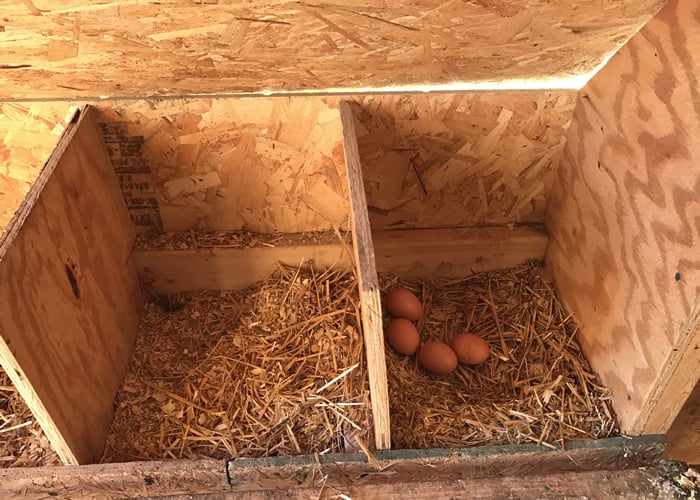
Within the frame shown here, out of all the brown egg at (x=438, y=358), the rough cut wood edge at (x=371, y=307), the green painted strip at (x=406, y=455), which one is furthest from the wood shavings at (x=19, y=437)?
the brown egg at (x=438, y=358)

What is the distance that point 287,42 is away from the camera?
1.54 m

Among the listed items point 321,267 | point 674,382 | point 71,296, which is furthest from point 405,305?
point 71,296

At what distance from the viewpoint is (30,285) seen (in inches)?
51.8

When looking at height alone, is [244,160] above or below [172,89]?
below

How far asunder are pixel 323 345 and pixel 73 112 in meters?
1.04

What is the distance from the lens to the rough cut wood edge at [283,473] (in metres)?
1.44

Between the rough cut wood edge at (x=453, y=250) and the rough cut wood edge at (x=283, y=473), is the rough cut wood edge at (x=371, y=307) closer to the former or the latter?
the rough cut wood edge at (x=283, y=473)

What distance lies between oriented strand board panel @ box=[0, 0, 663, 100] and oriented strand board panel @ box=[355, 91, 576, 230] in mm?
101

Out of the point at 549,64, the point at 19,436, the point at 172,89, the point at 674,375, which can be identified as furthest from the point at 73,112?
the point at 674,375

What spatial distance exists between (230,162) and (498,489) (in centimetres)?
128

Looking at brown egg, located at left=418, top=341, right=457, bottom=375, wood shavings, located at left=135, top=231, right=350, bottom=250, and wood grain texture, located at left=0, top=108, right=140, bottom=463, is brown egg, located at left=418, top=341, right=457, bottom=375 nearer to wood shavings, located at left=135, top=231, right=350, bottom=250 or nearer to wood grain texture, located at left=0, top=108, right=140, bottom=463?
wood shavings, located at left=135, top=231, right=350, bottom=250

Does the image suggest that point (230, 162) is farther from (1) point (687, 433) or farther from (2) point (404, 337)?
(1) point (687, 433)

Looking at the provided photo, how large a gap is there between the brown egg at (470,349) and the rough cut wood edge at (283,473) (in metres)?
0.34

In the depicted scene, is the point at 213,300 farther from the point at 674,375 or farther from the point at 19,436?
the point at 674,375
